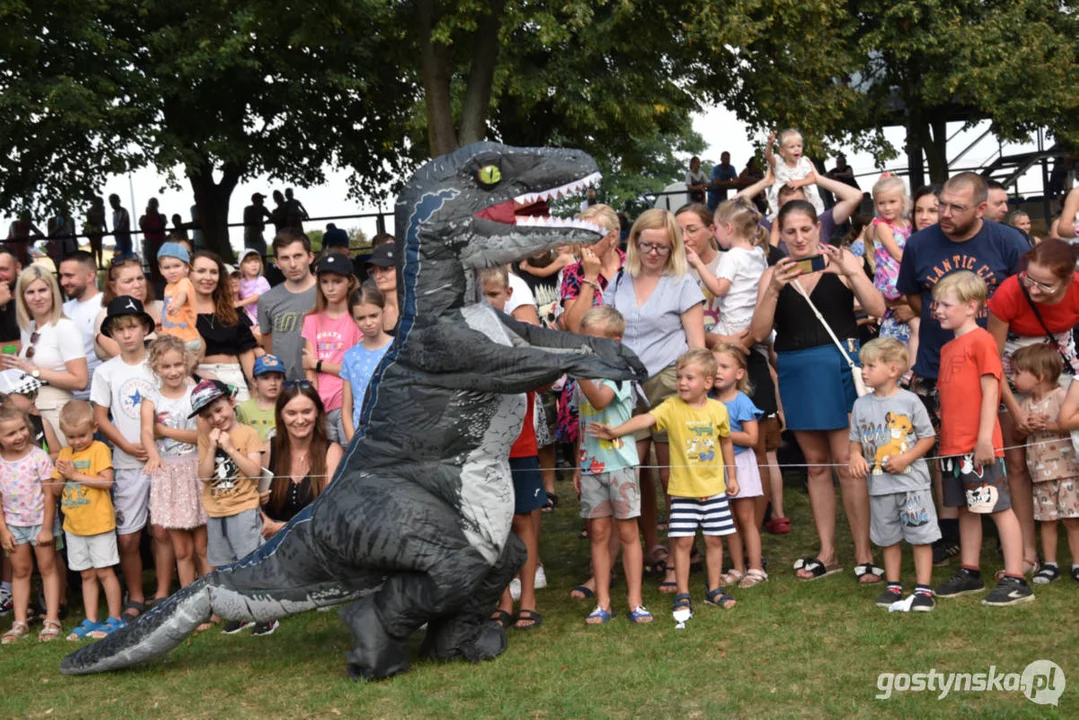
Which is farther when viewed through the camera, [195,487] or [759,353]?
[759,353]

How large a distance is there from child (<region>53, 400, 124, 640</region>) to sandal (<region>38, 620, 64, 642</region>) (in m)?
Answer: 0.11

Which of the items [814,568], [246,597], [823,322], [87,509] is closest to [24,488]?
[87,509]

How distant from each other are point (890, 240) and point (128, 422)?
460 centimetres

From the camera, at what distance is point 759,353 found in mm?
7176

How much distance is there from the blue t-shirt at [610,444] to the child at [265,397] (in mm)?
1803

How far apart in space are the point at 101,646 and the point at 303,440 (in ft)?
4.66

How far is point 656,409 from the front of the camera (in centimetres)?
587

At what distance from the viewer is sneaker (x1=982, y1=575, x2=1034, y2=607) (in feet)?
18.1

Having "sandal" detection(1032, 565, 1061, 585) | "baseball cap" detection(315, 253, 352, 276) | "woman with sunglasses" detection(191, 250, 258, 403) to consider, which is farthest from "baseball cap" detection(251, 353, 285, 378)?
"sandal" detection(1032, 565, 1061, 585)

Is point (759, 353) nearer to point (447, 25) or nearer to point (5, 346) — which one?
point (5, 346)

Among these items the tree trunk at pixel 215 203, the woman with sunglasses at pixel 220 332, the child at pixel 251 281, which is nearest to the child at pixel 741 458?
the woman with sunglasses at pixel 220 332

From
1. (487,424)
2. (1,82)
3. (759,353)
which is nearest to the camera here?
(487,424)

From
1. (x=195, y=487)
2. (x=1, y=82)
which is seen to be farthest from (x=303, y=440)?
(x=1, y=82)

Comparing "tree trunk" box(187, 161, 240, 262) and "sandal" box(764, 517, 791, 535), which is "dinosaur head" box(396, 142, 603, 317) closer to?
"sandal" box(764, 517, 791, 535)
